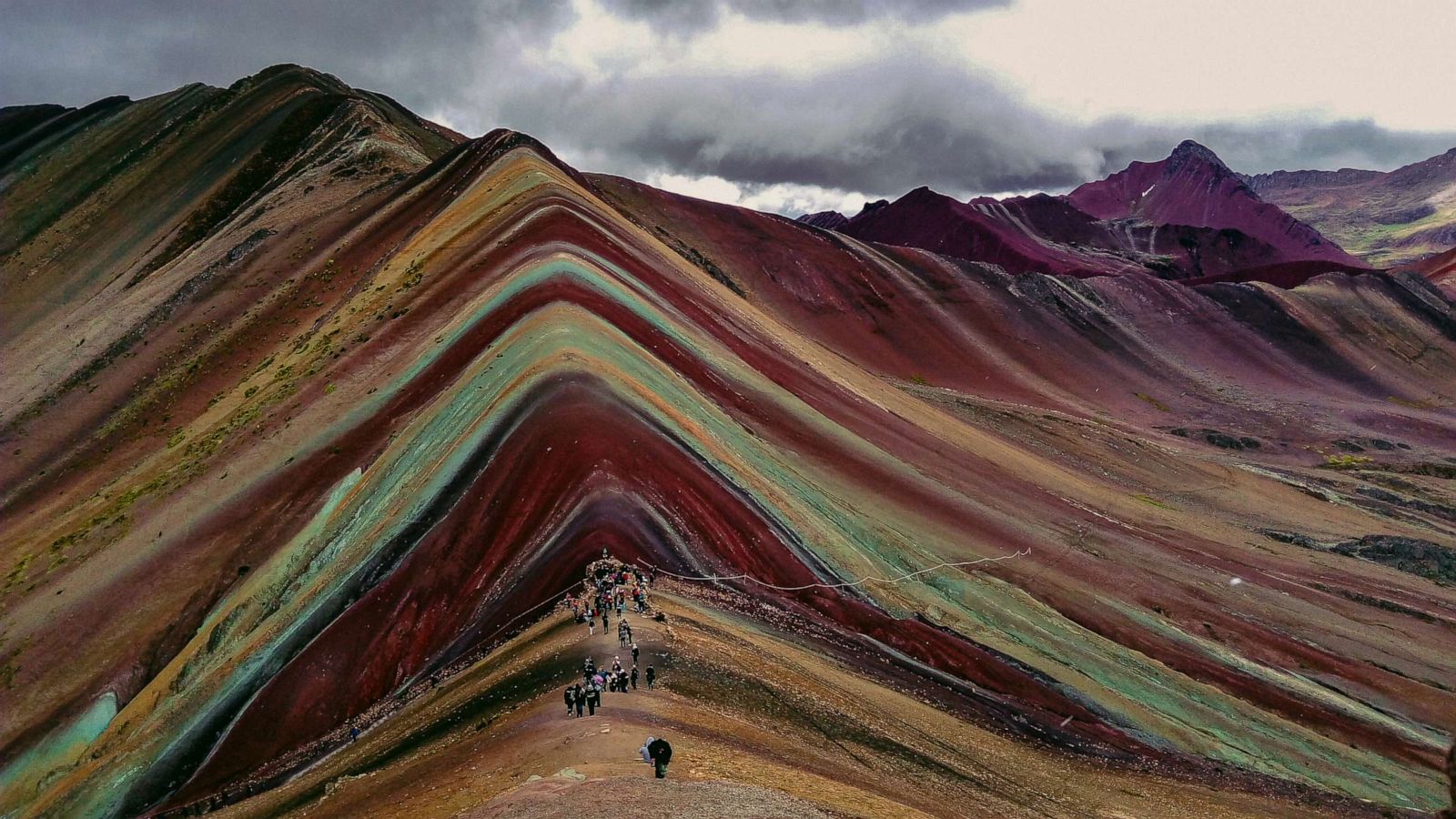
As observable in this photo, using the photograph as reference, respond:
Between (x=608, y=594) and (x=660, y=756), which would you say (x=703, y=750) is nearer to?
(x=660, y=756)

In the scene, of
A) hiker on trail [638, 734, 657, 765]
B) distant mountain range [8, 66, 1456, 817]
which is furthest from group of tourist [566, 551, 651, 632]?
hiker on trail [638, 734, 657, 765]

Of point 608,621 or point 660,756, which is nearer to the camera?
point 660,756

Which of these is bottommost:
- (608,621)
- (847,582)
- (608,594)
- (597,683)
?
(847,582)

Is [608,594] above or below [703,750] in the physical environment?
above

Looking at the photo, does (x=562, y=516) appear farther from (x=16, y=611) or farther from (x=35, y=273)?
(x=35, y=273)

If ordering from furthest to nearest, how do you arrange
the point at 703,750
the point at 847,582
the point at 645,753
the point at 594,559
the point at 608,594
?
the point at 847,582 → the point at 594,559 → the point at 608,594 → the point at 703,750 → the point at 645,753

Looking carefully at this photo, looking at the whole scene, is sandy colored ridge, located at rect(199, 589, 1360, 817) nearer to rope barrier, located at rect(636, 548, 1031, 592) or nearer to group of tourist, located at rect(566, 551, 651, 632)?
group of tourist, located at rect(566, 551, 651, 632)

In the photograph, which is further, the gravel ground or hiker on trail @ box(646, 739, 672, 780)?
hiker on trail @ box(646, 739, 672, 780)

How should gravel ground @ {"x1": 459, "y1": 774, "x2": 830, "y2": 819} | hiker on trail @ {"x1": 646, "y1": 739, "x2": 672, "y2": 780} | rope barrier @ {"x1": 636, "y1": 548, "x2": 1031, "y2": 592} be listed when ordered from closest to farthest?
gravel ground @ {"x1": 459, "y1": 774, "x2": 830, "y2": 819}
hiker on trail @ {"x1": 646, "y1": 739, "x2": 672, "y2": 780}
rope barrier @ {"x1": 636, "y1": 548, "x2": 1031, "y2": 592}

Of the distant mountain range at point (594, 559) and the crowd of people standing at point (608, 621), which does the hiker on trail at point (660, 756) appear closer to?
the crowd of people standing at point (608, 621)

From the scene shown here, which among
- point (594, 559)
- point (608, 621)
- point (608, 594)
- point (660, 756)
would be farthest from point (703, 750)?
point (594, 559)

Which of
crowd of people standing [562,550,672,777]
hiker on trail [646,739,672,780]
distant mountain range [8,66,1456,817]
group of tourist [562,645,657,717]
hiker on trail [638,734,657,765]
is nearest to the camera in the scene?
hiker on trail [646,739,672,780]
